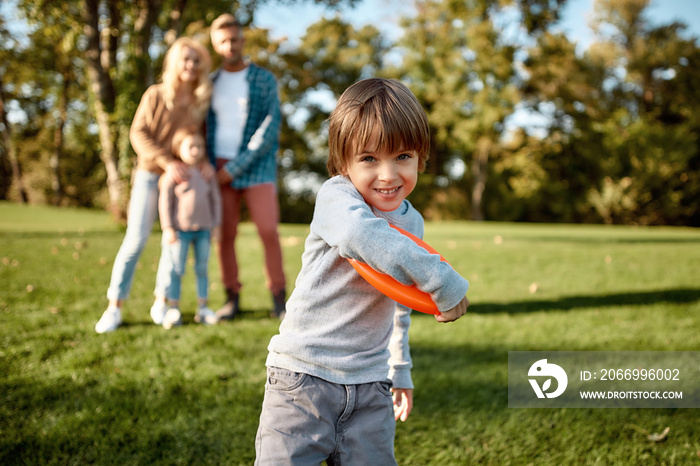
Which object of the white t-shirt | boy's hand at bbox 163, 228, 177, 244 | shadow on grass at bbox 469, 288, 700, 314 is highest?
the white t-shirt

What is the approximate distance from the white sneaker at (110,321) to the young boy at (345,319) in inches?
104

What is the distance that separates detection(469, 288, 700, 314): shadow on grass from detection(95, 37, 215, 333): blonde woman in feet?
9.78

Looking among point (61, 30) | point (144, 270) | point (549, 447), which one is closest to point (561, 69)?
point (61, 30)

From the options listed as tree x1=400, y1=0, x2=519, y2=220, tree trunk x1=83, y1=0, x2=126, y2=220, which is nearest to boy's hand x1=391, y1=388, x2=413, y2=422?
tree trunk x1=83, y1=0, x2=126, y2=220

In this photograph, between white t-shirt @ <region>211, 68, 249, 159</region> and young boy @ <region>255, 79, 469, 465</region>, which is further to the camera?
white t-shirt @ <region>211, 68, 249, 159</region>

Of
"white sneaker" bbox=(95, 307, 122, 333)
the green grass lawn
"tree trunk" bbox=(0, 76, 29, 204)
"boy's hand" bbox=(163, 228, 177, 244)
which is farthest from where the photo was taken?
"tree trunk" bbox=(0, 76, 29, 204)

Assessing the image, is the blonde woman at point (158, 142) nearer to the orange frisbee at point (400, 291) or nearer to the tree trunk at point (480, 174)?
the orange frisbee at point (400, 291)

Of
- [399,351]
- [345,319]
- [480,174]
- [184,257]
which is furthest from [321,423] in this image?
[480,174]

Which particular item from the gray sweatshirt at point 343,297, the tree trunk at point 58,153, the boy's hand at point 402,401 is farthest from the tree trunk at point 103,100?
the tree trunk at point 58,153

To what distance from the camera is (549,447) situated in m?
2.28

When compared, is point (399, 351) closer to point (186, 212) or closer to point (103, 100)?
point (186, 212)

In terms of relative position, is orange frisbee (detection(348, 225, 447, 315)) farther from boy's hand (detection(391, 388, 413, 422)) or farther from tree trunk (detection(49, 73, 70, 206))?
tree trunk (detection(49, 73, 70, 206))

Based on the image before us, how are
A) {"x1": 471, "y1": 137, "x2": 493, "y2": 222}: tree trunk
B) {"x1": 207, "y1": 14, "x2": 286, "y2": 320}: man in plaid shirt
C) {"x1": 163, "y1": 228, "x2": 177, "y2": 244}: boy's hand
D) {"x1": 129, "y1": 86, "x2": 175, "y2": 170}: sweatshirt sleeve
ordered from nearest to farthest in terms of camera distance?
{"x1": 129, "y1": 86, "x2": 175, "y2": 170}: sweatshirt sleeve → {"x1": 163, "y1": 228, "x2": 177, "y2": 244}: boy's hand → {"x1": 207, "y1": 14, "x2": 286, "y2": 320}: man in plaid shirt → {"x1": 471, "y1": 137, "x2": 493, "y2": 222}: tree trunk

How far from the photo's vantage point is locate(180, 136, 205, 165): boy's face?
378 centimetres
